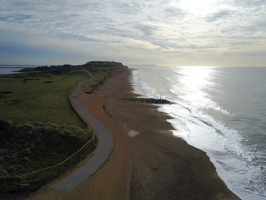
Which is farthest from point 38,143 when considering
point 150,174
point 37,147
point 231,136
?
point 231,136

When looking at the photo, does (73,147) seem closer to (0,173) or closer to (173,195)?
(0,173)

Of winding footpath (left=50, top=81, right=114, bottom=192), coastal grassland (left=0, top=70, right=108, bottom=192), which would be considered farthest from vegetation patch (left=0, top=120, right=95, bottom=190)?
winding footpath (left=50, top=81, right=114, bottom=192)

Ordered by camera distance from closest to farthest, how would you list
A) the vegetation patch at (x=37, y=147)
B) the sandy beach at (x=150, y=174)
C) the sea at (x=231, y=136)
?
the sandy beach at (x=150, y=174), the vegetation patch at (x=37, y=147), the sea at (x=231, y=136)

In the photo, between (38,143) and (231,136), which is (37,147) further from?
(231,136)

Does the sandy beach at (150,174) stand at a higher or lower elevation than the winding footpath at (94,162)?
lower

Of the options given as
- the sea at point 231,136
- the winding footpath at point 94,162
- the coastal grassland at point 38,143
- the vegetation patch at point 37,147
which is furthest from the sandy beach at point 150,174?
the coastal grassland at point 38,143

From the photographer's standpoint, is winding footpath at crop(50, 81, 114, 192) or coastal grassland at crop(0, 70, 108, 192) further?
coastal grassland at crop(0, 70, 108, 192)

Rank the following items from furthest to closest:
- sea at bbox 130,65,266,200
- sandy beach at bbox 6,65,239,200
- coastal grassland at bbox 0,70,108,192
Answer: sea at bbox 130,65,266,200
coastal grassland at bbox 0,70,108,192
sandy beach at bbox 6,65,239,200

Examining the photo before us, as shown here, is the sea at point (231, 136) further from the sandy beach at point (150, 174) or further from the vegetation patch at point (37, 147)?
the vegetation patch at point (37, 147)

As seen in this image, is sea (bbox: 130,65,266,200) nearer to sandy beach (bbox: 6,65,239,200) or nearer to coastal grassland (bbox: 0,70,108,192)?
sandy beach (bbox: 6,65,239,200)

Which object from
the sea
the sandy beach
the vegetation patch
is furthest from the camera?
the sea
